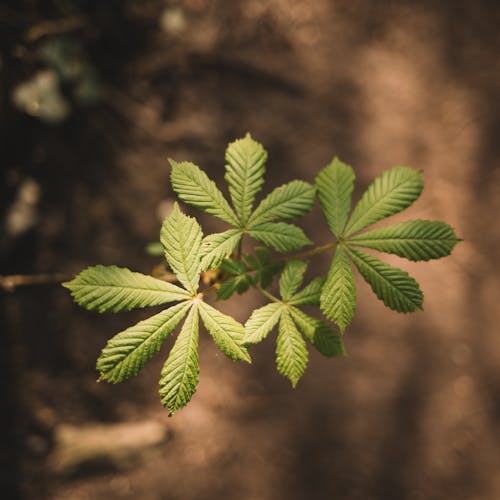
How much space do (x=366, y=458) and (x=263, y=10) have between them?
9.74 ft

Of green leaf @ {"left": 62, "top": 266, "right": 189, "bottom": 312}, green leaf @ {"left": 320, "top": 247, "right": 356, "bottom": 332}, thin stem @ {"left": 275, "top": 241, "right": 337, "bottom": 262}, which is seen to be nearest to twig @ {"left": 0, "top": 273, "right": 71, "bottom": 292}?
green leaf @ {"left": 62, "top": 266, "right": 189, "bottom": 312}

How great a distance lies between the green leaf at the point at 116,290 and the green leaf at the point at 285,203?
0.32m

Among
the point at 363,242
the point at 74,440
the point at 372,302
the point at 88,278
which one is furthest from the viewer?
the point at 372,302

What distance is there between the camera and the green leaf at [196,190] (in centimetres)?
110

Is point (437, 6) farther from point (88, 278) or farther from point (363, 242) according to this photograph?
point (88, 278)

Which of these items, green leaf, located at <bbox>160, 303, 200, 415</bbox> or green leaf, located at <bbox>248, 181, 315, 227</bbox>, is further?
green leaf, located at <bbox>248, 181, 315, 227</bbox>

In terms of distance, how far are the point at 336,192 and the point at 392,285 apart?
32 centimetres

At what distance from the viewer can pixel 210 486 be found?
2.55 metres

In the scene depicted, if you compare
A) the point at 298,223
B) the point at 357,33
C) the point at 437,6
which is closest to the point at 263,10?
the point at 357,33

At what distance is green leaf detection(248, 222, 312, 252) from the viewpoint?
3.70ft

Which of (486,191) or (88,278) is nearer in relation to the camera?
(88,278)

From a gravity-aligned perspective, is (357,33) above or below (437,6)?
below

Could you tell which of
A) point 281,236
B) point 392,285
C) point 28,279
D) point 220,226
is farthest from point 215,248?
point 28,279

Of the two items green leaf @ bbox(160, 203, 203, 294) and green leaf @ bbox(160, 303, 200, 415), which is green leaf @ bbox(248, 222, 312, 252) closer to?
green leaf @ bbox(160, 203, 203, 294)
